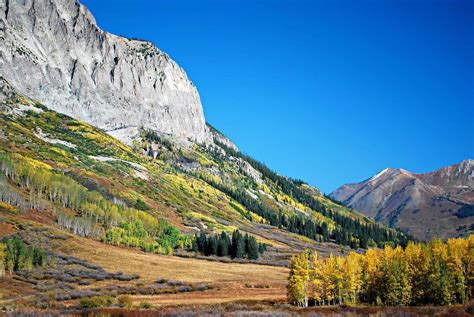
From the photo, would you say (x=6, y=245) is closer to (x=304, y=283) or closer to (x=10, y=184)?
(x=304, y=283)

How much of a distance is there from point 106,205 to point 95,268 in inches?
2065

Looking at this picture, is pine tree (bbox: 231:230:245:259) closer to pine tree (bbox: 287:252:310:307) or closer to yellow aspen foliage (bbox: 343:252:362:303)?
pine tree (bbox: 287:252:310:307)

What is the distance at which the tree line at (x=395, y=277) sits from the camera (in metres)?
62.9

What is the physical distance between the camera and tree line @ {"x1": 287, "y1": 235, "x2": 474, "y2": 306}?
62938 mm

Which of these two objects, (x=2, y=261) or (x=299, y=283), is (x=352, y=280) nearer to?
(x=299, y=283)

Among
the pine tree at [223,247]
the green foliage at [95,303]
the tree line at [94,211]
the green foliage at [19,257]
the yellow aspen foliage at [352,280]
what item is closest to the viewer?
the green foliage at [95,303]

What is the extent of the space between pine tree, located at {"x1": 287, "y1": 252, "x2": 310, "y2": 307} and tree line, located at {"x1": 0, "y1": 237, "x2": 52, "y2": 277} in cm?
4306

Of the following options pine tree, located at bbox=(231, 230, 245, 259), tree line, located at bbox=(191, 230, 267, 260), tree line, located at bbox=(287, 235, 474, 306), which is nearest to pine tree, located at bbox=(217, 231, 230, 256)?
tree line, located at bbox=(191, 230, 267, 260)

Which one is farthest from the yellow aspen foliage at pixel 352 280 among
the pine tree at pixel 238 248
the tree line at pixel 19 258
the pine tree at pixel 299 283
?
the pine tree at pixel 238 248

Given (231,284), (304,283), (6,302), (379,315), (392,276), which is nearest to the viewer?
(379,315)

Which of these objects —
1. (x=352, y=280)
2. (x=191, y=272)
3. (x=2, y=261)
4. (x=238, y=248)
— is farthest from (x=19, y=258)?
(x=238, y=248)

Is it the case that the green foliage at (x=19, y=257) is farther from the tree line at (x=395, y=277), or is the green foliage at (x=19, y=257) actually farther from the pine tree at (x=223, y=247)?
the pine tree at (x=223, y=247)

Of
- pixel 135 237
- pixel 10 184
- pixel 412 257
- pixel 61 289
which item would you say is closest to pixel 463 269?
pixel 412 257

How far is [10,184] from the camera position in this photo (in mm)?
131625
